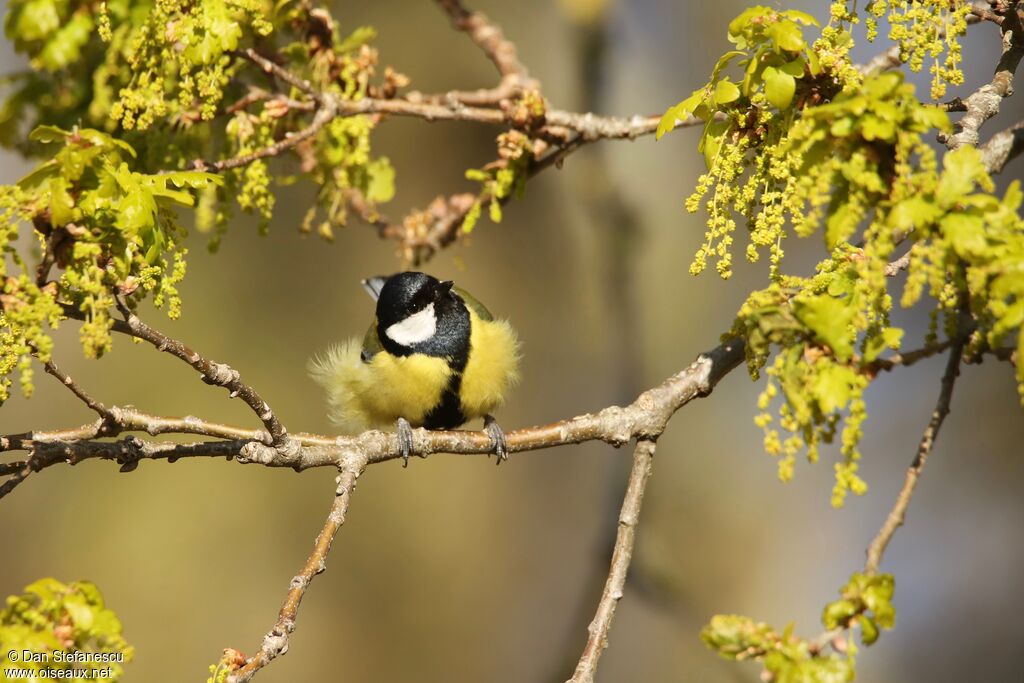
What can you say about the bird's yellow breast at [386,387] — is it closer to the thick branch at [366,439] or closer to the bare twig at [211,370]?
the thick branch at [366,439]

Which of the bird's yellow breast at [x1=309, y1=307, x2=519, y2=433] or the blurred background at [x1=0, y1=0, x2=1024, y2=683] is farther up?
the blurred background at [x1=0, y1=0, x2=1024, y2=683]

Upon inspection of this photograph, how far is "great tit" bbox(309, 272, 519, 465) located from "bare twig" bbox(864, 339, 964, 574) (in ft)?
5.49

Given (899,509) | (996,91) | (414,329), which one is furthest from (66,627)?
(996,91)

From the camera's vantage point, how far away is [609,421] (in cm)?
208

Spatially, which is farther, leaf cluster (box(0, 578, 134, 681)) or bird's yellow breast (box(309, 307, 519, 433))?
bird's yellow breast (box(309, 307, 519, 433))

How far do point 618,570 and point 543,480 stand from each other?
4.01m

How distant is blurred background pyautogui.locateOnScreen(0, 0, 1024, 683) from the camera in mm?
4578

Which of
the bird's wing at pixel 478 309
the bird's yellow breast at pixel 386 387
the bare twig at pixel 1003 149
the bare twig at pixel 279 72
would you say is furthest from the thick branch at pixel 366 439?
the bird's wing at pixel 478 309

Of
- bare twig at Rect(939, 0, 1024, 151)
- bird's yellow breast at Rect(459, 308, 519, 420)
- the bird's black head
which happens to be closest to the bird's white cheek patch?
the bird's black head

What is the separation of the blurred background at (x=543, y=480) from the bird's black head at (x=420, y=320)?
132 centimetres

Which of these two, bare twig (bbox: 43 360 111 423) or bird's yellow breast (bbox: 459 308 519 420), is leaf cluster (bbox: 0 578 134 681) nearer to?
bare twig (bbox: 43 360 111 423)

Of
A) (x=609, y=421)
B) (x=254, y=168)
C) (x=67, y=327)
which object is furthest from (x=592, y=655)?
(x=67, y=327)

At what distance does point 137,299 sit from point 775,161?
43.3 inches

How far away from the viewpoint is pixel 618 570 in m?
1.86
